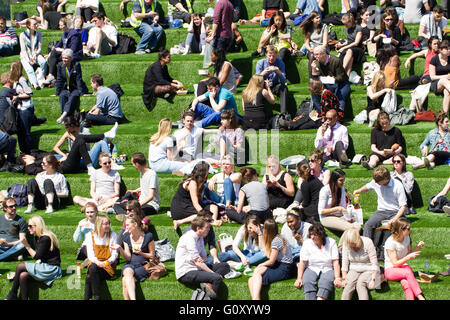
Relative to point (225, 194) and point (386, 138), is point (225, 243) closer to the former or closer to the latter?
point (225, 194)

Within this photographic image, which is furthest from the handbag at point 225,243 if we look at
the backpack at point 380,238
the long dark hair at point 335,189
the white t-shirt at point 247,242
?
the backpack at point 380,238

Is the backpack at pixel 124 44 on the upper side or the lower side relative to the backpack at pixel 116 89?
upper

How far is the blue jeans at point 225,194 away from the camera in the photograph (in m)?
12.9

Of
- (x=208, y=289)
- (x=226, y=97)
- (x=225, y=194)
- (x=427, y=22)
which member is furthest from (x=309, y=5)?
(x=208, y=289)

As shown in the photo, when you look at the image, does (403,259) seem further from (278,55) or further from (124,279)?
(278,55)

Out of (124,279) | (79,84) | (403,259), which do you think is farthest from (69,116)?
(403,259)

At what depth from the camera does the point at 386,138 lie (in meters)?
14.0

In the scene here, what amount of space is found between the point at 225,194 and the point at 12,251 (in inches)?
123

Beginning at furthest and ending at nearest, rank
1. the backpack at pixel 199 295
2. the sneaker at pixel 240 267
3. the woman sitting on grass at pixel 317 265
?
the sneaker at pixel 240 267 → the backpack at pixel 199 295 → the woman sitting on grass at pixel 317 265

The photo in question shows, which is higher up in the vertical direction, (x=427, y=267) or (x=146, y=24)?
(x=146, y=24)

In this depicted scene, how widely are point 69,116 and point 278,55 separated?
390cm

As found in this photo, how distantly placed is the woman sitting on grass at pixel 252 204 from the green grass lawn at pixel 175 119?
20cm

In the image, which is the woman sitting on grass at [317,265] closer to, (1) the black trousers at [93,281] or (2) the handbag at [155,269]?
(2) the handbag at [155,269]

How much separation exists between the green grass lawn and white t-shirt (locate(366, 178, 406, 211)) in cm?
42
